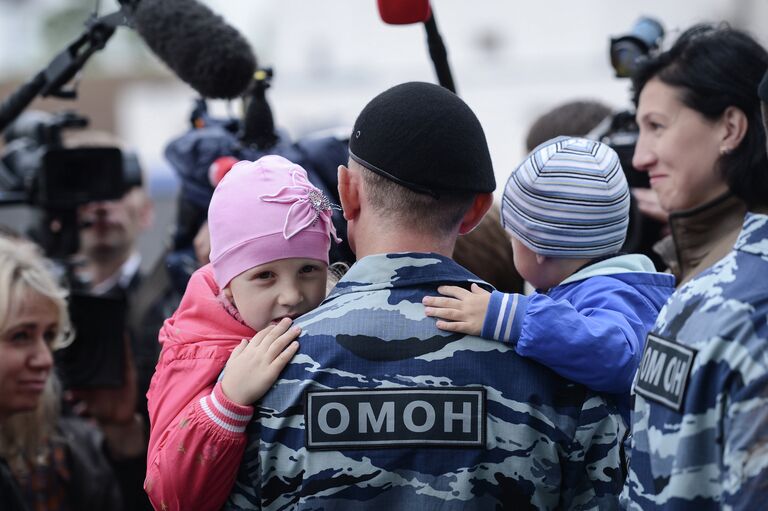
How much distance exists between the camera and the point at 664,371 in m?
1.66

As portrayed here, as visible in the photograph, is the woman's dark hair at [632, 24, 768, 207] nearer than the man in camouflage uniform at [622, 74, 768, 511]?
No

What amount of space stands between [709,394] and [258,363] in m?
0.72

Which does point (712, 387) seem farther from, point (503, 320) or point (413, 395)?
point (413, 395)

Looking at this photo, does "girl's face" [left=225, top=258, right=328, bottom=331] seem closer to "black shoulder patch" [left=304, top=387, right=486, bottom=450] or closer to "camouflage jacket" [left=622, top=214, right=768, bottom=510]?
"black shoulder patch" [left=304, top=387, right=486, bottom=450]

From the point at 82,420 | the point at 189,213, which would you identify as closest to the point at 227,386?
the point at 189,213

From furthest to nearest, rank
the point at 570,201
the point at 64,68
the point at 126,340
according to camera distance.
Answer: the point at 126,340 < the point at 64,68 < the point at 570,201

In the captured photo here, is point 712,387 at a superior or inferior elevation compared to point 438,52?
inferior

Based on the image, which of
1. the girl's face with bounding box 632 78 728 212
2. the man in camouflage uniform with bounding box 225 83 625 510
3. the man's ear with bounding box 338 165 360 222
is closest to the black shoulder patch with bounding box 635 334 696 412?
the man in camouflage uniform with bounding box 225 83 625 510

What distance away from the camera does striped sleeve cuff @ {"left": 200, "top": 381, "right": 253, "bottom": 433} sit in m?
1.73

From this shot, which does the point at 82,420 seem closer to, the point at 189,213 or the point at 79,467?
the point at 79,467

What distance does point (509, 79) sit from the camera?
21.8m

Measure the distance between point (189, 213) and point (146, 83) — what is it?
25.4m

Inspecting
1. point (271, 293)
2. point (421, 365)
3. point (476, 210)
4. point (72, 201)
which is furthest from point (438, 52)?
point (72, 201)

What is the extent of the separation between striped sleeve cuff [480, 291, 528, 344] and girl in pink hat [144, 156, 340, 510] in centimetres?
32
